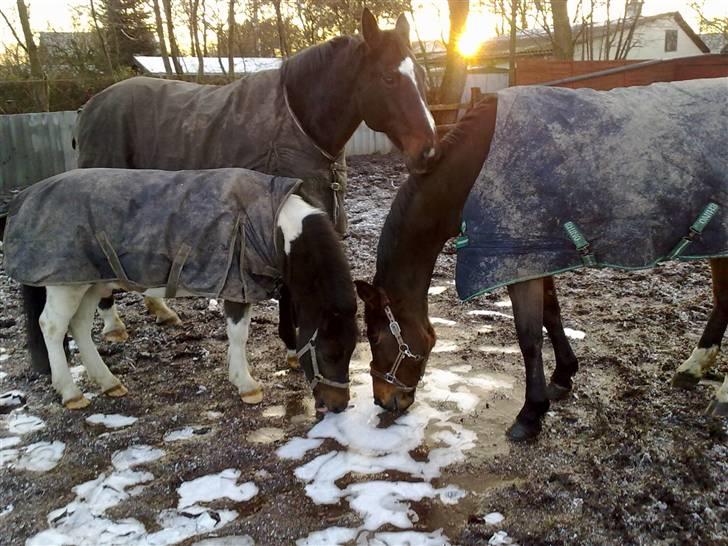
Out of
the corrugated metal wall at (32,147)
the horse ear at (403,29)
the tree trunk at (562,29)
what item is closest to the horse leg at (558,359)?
the horse ear at (403,29)

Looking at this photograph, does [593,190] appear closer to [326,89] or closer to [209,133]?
[326,89]

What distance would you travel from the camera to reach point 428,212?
10.3 feet

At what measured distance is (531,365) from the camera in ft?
10.5

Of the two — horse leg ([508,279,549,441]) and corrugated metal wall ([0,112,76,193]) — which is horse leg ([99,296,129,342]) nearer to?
horse leg ([508,279,549,441])

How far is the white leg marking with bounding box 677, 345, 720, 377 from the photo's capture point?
366 centimetres

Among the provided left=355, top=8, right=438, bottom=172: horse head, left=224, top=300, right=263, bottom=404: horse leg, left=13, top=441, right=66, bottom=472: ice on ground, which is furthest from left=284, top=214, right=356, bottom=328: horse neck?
left=13, top=441, right=66, bottom=472: ice on ground

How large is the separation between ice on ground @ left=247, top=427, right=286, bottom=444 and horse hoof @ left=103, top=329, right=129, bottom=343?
1943 mm

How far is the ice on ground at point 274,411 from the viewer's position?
11.9 feet

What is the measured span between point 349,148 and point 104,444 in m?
12.1

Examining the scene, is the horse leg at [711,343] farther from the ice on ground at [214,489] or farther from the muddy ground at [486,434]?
the ice on ground at [214,489]

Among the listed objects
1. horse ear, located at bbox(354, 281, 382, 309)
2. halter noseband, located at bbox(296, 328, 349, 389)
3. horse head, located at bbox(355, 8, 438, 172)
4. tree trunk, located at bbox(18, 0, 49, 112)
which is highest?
tree trunk, located at bbox(18, 0, 49, 112)

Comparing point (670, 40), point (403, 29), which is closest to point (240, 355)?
point (403, 29)

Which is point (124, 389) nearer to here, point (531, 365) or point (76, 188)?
point (76, 188)

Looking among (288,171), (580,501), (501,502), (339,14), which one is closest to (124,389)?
(288,171)
